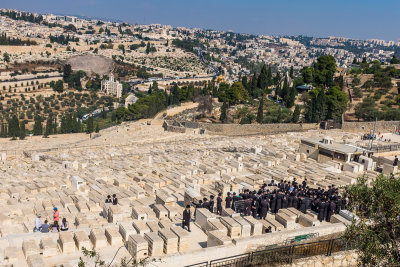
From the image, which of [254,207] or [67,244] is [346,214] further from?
[67,244]

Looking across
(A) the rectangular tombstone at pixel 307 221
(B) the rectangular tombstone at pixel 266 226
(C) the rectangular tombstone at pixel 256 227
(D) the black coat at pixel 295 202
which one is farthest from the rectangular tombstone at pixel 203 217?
(D) the black coat at pixel 295 202

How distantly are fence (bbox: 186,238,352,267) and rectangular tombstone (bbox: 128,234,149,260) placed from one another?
40.4 inches

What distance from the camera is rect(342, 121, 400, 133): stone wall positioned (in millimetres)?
29594

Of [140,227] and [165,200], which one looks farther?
[165,200]

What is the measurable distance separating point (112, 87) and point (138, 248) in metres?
81.7

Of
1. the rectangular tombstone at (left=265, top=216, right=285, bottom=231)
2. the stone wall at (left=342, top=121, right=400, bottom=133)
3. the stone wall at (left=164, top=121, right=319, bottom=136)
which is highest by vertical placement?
the stone wall at (left=342, top=121, right=400, bottom=133)

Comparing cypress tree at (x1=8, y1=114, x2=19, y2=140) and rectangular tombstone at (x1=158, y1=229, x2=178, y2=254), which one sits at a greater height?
rectangular tombstone at (x1=158, y1=229, x2=178, y2=254)

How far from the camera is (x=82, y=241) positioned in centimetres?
771

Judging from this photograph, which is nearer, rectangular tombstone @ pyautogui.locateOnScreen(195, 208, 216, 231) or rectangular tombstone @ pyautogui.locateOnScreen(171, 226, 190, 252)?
rectangular tombstone @ pyautogui.locateOnScreen(171, 226, 190, 252)

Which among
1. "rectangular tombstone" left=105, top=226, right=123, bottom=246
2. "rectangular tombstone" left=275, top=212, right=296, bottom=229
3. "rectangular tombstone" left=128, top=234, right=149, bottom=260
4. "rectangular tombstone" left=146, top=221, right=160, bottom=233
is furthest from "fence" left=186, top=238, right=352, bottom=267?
"rectangular tombstone" left=105, top=226, right=123, bottom=246

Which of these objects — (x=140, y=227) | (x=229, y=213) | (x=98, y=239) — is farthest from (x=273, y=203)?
(x=98, y=239)

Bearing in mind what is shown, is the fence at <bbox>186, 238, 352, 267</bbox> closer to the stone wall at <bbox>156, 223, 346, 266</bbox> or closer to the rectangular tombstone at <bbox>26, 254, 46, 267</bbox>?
the stone wall at <bbox>156, 223, 346, 266</bbox>

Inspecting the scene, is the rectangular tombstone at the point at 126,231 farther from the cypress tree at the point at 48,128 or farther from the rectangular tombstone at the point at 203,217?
the cypress tree at the point at 48,128

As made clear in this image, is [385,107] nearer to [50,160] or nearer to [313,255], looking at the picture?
[50,160]
